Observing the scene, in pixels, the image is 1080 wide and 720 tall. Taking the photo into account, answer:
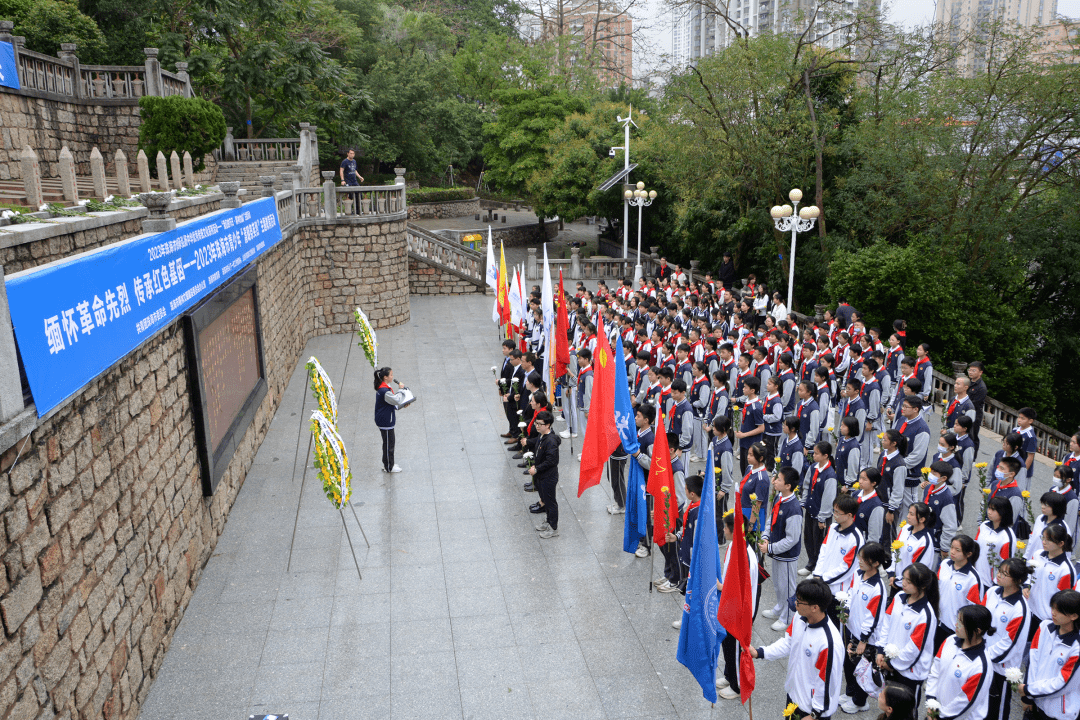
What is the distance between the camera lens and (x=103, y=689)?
Result: 18.5 ft

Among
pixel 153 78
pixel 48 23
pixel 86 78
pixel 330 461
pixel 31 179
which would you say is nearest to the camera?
pixel 31 179

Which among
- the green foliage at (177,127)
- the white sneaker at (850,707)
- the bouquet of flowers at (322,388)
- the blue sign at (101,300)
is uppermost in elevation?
the green foliage at (177,127)

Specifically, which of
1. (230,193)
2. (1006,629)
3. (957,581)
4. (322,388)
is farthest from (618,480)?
(230,193)

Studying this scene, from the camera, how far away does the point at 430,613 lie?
24.8ft

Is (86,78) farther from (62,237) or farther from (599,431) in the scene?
(599,431)

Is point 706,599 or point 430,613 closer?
point 706,599

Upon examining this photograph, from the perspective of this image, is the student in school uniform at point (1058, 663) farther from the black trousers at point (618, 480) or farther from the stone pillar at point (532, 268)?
the stone pillar at point (532, 268)

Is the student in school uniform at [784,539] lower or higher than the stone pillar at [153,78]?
lower

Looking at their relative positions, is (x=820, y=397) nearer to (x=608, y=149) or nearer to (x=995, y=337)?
(x=995, y=337)

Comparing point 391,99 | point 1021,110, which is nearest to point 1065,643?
point 1021,110

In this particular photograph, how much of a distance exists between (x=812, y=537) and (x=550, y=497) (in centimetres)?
285

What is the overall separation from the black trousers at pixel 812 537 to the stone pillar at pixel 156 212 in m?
6.90

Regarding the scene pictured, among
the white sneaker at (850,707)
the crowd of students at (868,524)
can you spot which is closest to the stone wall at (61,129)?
the crowd of students at (868,524)

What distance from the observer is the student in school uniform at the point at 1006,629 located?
5.43 m
